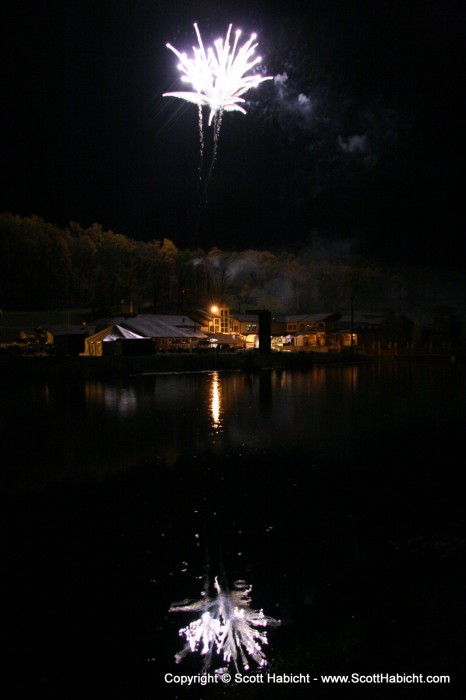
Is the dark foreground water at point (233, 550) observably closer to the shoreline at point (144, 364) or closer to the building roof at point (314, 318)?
the shoreline at point (144, 364)

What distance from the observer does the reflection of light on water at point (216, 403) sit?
46.9 ft

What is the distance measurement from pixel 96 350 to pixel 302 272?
5460cm

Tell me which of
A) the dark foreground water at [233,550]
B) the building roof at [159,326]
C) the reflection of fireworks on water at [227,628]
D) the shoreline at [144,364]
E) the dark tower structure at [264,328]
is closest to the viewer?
the dark foreground water at [233,550]

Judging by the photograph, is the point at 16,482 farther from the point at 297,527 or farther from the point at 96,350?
the point at 96,350

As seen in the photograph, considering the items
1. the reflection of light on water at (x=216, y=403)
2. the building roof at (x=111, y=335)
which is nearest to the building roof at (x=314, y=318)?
the building roof at (x=111, y=335)

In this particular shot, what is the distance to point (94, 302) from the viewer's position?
6638 cm

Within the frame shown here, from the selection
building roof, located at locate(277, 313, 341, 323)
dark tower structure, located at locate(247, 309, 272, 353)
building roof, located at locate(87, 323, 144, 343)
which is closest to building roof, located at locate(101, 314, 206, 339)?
building roof, located at locate(87, 323, 144, 343)

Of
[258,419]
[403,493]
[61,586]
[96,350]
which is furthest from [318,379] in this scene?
[61,586]

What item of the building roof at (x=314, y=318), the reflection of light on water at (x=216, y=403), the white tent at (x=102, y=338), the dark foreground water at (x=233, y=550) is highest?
the building roof at (x=314, y=318)

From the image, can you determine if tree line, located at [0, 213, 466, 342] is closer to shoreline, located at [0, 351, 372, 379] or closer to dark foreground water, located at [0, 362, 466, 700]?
shoreline, located at [0, 351, 372, 379]

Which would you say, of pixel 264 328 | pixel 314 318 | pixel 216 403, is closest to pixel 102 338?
pixel 264 328

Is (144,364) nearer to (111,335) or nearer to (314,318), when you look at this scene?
(111,335)

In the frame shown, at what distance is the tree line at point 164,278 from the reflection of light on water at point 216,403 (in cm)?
3571

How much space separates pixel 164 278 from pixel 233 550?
69.2 m
